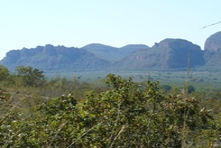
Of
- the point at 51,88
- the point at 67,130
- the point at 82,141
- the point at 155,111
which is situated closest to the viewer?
the point at 82,141

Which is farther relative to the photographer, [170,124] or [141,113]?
[170,124]

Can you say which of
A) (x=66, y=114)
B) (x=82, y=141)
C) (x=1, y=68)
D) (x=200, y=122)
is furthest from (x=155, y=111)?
(x=1, y=68)

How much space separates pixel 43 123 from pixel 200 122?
3470mm

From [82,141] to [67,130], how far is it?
415mm

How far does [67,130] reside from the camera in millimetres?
4926

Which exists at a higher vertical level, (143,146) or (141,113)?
(141,113)

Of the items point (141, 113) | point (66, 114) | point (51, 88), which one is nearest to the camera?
point (66, 114)

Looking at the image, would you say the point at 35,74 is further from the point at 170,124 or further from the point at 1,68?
the point at 170,124

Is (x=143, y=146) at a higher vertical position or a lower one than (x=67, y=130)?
lower

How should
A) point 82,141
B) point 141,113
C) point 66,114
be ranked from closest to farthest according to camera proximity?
point 82,141
point 66,114
point 141,113

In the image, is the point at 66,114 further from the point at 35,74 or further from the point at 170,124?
the point at 35,74

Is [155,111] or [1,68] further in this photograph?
[1,68]

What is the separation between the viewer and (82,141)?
4.60 meters

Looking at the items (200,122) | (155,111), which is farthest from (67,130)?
(200,122)
